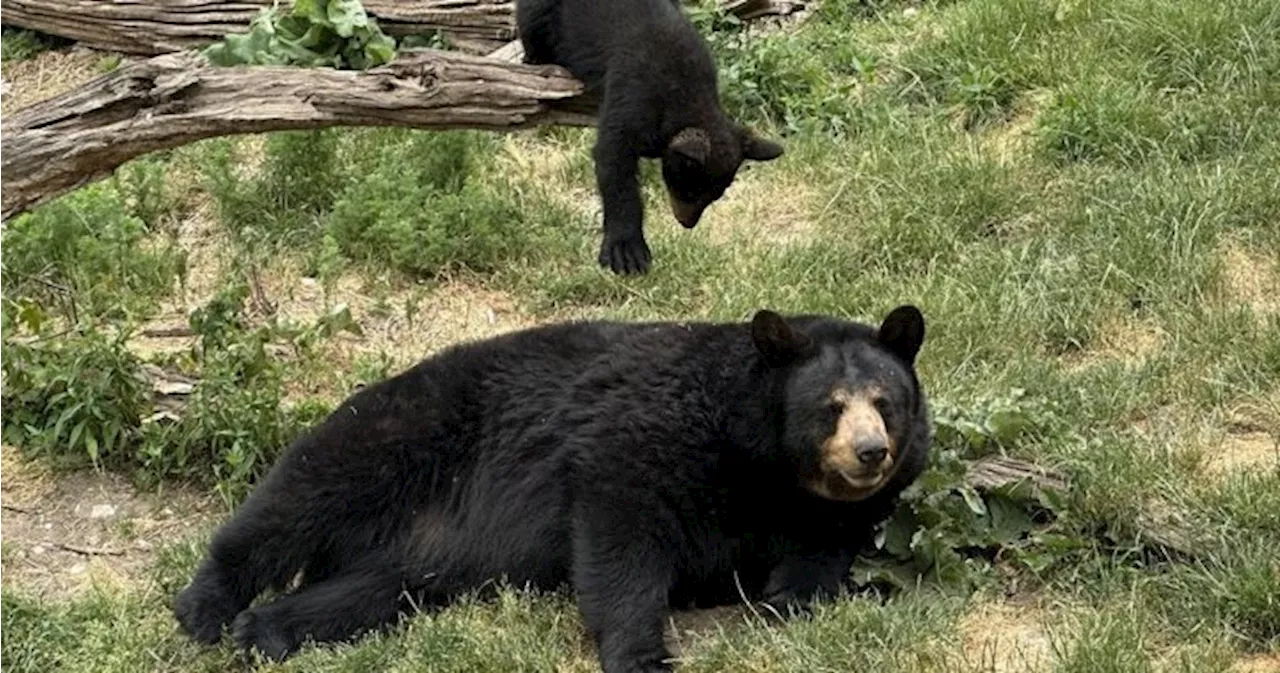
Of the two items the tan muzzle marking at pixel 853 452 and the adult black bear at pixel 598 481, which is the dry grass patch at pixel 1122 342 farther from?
the tan muzzle marking at pixel 853 452

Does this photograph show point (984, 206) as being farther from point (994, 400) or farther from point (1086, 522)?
point (1086, 522)

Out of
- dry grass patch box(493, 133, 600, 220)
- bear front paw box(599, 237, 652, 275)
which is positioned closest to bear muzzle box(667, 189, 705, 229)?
bear front paw box(599, 237, 652, 275)

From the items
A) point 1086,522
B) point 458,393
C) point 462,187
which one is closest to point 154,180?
point 462,187

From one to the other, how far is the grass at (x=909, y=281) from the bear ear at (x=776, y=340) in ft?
2.03

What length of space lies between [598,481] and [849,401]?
0.80 m

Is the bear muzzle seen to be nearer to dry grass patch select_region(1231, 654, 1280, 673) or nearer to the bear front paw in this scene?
the bear front paw

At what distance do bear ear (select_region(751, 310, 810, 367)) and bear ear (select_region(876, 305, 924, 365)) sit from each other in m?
0.25

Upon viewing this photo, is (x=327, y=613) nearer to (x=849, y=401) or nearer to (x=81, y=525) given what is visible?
(x=81, y=525)

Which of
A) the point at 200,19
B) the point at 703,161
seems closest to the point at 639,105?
the point at 703,161

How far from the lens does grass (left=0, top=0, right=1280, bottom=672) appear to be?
6043 mm

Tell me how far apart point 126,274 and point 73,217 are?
0.40 meters

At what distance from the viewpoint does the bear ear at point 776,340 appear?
625 centimetres

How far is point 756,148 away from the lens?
29.7 feet

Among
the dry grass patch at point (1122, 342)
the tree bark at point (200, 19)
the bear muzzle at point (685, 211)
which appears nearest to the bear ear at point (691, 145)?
the bear muzzle at point (685, 211)
